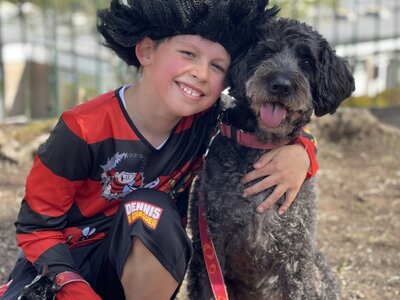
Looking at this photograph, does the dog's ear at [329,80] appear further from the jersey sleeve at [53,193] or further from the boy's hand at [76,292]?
the boy's hand at [76,292]

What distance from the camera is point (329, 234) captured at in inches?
222

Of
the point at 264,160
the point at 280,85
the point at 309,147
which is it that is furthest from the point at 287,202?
the point at 280,85

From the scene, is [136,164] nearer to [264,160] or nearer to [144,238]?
[144,238]

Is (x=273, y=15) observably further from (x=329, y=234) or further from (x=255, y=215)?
(x=329, y=234)

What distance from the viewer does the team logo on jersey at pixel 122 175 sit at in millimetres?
3633

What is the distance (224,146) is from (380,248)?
83.2 inches

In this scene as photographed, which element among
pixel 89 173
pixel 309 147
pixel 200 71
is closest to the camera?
pixel 200 71

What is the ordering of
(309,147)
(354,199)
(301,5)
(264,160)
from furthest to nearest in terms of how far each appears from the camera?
(301,5)
(354,199)
(309,147)
(264,160)

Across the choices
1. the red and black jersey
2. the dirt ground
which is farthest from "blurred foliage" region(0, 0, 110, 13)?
the red and black jersey

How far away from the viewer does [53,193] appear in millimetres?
3541

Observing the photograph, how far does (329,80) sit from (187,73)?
667 millimetres

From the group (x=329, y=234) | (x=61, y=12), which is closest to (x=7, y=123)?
(x=61, y=12)

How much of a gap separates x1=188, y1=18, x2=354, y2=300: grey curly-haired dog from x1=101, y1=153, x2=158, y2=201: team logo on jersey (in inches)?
12.9

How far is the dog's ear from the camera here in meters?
3.59
